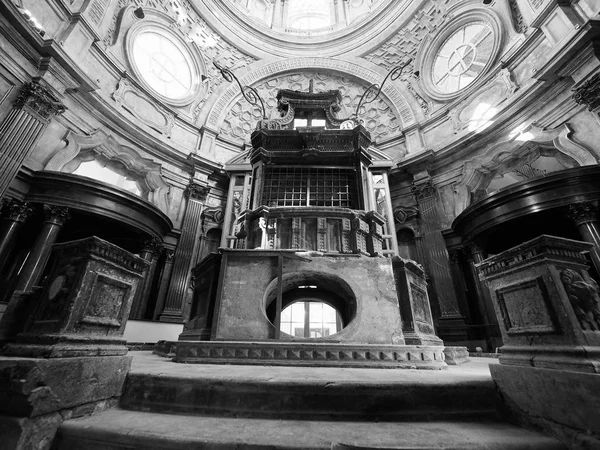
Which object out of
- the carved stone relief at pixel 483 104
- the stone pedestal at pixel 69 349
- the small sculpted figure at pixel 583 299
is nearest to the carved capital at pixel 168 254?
the stone pedestal at pixel 69 349

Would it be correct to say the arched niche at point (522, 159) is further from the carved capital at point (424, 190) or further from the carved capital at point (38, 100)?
the carved capital at point (38, 100)

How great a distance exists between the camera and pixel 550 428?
1.71m

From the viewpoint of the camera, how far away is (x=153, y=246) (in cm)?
913

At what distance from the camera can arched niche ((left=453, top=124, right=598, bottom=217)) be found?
289 inches

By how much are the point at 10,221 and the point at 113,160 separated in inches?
149

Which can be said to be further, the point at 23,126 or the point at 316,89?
the point at 316,89

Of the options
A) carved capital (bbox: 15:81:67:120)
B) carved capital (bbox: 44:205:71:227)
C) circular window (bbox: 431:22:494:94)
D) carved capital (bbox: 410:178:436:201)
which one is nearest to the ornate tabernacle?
carved capital (bbox: 410:178:436:201)

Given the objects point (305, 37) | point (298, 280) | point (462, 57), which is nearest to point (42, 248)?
point (298, 280)

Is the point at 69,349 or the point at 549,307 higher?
the point at 549,307

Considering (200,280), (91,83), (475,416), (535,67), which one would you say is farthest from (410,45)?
(475,416)

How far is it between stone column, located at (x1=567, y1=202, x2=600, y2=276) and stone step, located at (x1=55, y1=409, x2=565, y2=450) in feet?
22.1

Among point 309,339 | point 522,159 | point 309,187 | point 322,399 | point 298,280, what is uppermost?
point 522,159

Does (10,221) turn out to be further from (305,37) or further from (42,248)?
(305,37)

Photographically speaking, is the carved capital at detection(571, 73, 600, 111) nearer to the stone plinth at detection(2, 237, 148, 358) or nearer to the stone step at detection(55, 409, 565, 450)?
the stone step at detection(55, 409, 565, 450)
